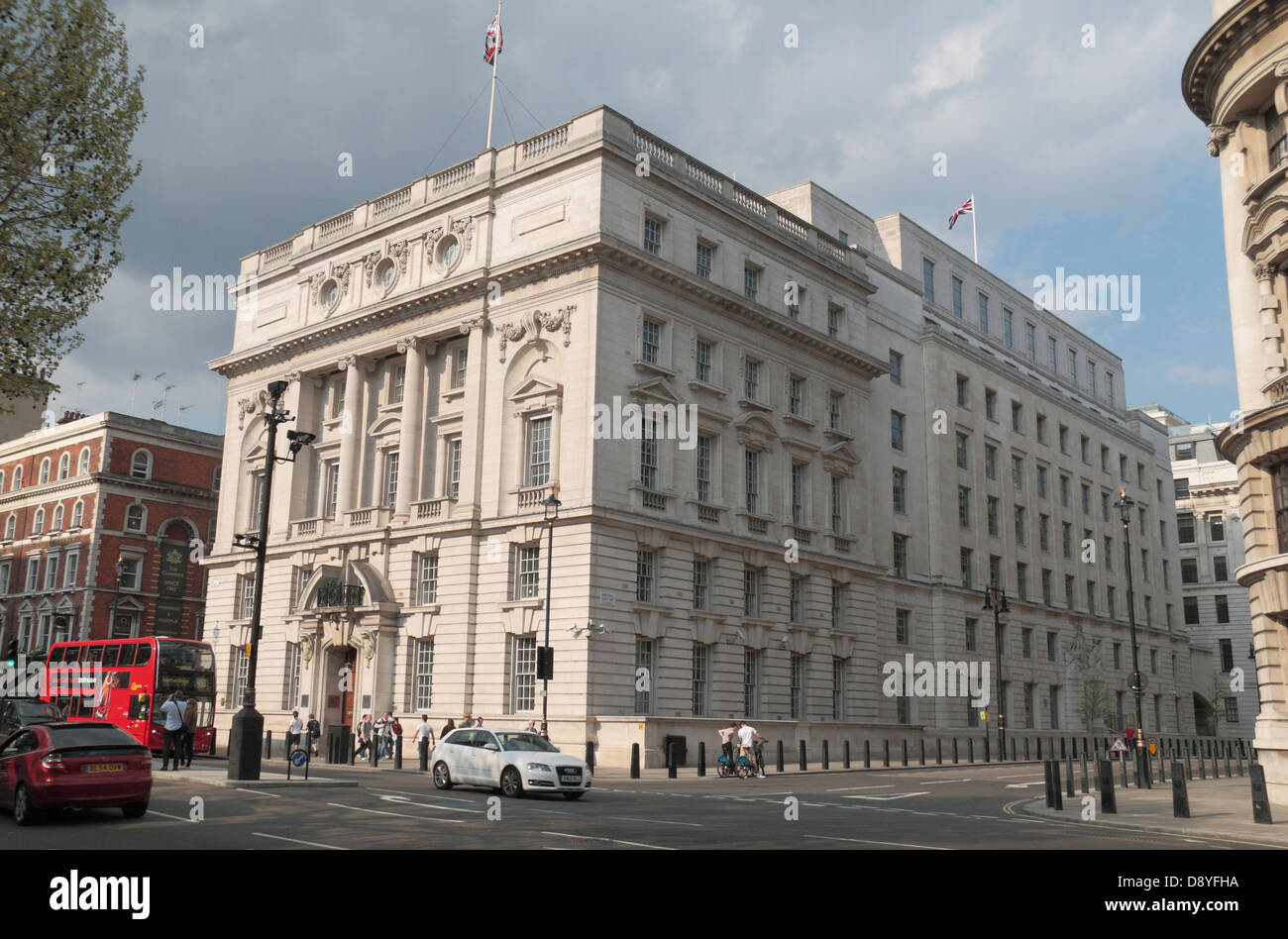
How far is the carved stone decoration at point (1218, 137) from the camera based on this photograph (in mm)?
27672

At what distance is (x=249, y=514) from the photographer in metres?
52.2

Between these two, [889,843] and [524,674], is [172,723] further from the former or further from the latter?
[889,843]

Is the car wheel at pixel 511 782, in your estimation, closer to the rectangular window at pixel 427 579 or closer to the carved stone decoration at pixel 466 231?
the rectangular window at pixel 427 579

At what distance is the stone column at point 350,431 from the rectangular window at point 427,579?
614 cm

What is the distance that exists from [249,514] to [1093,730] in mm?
50851

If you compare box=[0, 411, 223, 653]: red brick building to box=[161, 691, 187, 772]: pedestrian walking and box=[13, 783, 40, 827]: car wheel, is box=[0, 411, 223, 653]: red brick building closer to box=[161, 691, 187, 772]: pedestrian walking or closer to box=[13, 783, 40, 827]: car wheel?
box=[161, 691, 187, 772]: pedestrian walking

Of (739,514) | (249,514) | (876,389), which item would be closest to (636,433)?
(739,514)

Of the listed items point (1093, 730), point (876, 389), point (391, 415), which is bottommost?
point (1093, 730)

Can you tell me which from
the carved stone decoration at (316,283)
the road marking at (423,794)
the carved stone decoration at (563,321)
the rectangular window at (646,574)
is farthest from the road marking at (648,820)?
the carved stone decoration at (316,283)

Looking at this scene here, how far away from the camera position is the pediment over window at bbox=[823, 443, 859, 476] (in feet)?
159

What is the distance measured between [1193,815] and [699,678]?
835 inches
